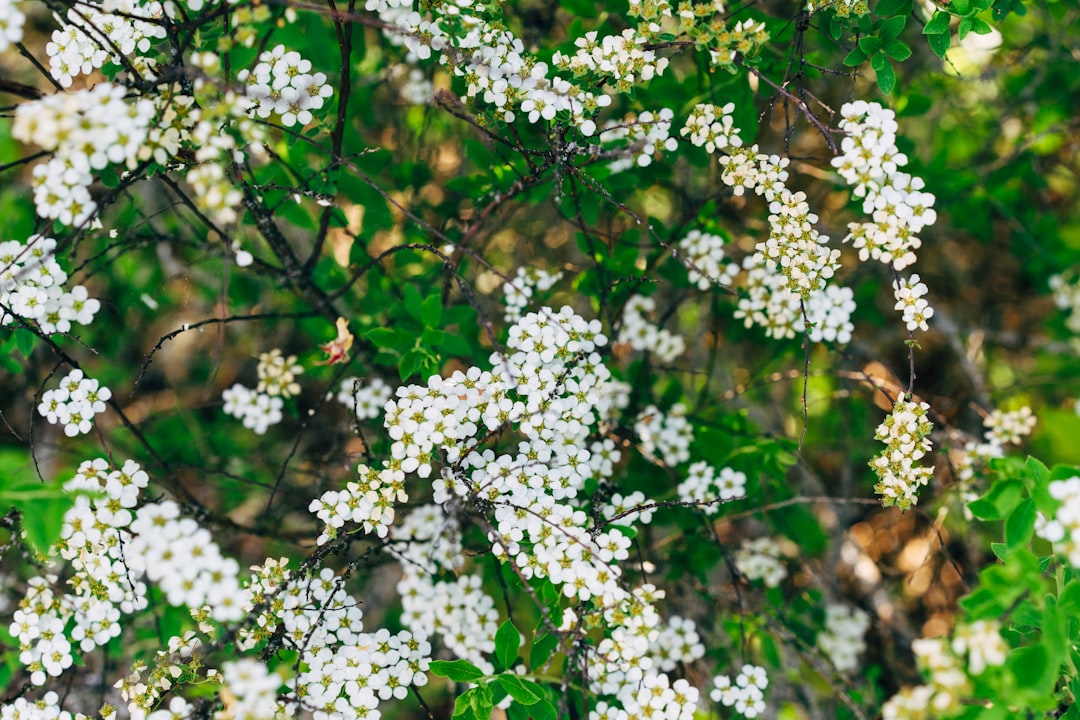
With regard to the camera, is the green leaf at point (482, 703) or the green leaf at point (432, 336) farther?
the green leaf at point (432, 336)

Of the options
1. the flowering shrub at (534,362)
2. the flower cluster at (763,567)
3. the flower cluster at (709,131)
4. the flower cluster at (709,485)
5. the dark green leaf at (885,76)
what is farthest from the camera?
the flower cluster at (763,567)

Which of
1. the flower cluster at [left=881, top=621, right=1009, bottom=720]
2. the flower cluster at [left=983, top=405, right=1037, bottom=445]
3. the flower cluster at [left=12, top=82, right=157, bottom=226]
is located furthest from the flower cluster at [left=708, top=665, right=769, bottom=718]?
the flower cluster at [left=12, top=82, right=157, bottom=226]

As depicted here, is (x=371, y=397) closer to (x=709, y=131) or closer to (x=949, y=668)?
(x=709, y=131)

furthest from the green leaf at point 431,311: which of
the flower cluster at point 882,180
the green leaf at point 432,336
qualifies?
the flower cluster at point 882,180

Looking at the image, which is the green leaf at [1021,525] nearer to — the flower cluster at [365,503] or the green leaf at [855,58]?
the green leaf at [855,58]

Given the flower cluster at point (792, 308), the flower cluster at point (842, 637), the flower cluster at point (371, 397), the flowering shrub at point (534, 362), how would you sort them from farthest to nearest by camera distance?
the flower cluster at point (842, 637), the flower cluster at point (371, 397), the flower cluster at point (792, 308), the flowering shrub at point (534, 362)

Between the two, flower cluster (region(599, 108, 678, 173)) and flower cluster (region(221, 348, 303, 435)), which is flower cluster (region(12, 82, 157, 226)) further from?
flower cluster (region(599, 108, 678, 173))

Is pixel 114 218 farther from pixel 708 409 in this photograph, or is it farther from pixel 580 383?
pixel 708 409
